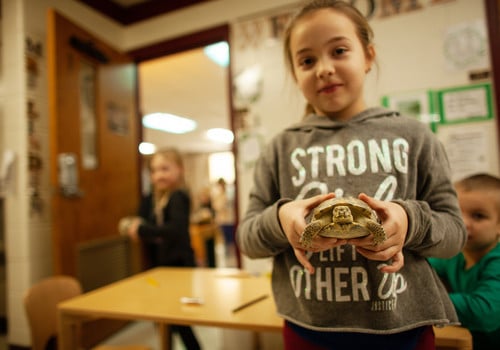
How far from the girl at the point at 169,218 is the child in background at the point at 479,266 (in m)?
1.35

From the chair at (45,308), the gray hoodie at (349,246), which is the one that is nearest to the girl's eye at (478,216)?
the gray hoodie at (349,246)

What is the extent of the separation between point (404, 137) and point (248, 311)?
81 cm

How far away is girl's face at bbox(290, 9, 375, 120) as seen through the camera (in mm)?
651

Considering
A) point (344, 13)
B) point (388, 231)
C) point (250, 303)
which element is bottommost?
point (250, 303)

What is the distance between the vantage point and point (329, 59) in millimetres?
656

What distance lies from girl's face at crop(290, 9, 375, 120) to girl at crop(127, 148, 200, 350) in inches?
56.7

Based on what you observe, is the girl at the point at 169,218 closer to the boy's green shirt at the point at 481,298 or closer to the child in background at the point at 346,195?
the child in background at the point at 346,195

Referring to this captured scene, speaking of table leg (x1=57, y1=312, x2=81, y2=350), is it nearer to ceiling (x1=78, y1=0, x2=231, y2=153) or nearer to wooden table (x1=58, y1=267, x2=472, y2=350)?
wooden table (x1=58, y1=267, x2=472, y2=350)

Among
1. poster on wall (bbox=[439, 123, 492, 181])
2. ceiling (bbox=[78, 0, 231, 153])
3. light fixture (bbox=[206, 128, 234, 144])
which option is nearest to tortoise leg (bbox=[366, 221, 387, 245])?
poster on wall (bbox=[439, 123, 492, 181])

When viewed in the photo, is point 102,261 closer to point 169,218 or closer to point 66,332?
point 169,218

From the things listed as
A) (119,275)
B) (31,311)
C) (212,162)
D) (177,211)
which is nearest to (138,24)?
(177,211)

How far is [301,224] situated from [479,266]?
2.74ft

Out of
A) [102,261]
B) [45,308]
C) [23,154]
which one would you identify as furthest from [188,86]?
[45,308]

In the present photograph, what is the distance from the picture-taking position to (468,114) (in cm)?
200
